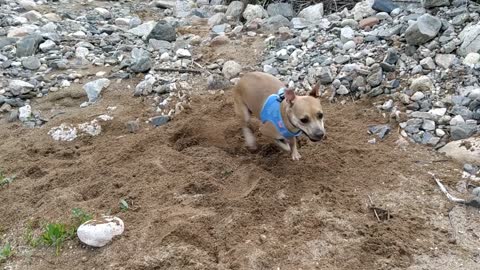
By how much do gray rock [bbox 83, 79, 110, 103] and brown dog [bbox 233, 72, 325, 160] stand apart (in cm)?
212

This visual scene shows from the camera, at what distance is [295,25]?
846 cm

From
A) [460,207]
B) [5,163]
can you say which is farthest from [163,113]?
[460,207]

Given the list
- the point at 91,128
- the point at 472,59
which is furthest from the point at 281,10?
the point at 91,128

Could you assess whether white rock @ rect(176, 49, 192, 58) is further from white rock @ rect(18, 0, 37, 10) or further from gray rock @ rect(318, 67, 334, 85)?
white rock @ rect(18, 0, 37, 10)

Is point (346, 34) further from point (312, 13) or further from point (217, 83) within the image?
point (217, 83)

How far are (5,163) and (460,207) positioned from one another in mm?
4254

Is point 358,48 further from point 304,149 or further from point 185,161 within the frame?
point 185,161

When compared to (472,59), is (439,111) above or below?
below

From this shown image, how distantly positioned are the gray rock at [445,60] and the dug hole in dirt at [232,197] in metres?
0.96

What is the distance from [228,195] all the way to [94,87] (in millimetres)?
3081

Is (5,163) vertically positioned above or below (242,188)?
below

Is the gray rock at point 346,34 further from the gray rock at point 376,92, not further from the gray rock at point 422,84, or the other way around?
the gray rock at point 422,84

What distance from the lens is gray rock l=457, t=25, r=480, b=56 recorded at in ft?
20.9

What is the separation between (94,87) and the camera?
24.1ft
